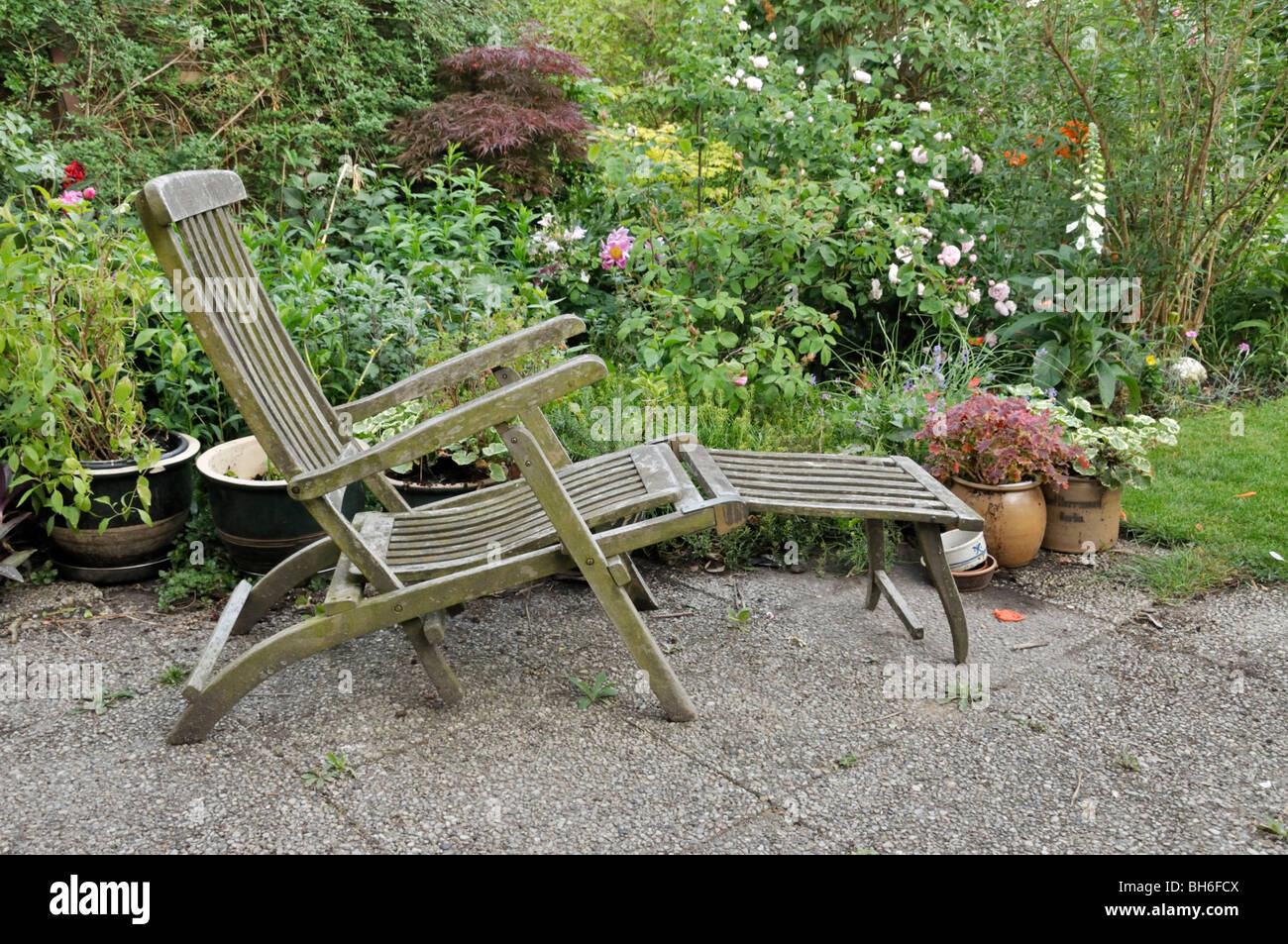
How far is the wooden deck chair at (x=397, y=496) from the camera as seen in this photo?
244cm

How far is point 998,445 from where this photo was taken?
3859mm

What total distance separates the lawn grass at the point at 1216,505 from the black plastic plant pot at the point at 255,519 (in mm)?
2986

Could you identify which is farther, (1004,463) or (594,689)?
(1004,463)

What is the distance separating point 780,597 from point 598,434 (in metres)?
0.96

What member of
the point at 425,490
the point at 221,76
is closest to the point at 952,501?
the point at 425,490

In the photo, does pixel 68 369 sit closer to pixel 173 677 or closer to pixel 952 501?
pixel 173 677

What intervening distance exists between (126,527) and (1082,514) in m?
3.46

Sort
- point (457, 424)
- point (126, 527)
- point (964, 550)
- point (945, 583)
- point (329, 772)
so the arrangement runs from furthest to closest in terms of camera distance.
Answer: point (964, 550) < point (126, 527) < point (945, 583) < point (329, 772) < point (457, 424)

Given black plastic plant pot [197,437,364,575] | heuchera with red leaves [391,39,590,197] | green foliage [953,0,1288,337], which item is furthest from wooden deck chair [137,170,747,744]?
green foliage [953,0,1288,337]

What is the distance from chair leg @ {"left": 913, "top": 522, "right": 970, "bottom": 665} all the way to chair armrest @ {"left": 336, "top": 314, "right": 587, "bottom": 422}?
3.84 feet

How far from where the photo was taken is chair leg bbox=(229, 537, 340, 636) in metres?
3.06

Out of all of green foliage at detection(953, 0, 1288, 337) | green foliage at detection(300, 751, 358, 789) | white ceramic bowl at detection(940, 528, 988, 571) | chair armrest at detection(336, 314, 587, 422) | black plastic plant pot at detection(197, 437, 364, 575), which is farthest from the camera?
green foliage at detection(953, 0, 1288, 337)

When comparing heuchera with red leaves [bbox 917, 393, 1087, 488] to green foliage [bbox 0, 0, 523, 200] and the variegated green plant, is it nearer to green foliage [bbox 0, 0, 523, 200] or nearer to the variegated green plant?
the variegated green plant

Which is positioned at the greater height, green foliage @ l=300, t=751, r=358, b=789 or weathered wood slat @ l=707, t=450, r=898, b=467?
weathered wood slat @ l=707, t=450, r=898, b=467
